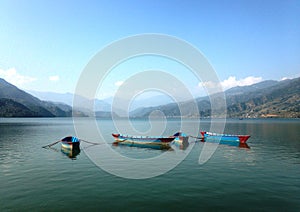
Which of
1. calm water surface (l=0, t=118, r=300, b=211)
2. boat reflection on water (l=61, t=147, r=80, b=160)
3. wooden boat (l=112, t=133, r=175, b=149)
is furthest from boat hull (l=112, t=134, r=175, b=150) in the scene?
calm water surface (l=0, t=118, r=300, b=211)

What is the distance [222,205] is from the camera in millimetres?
16844

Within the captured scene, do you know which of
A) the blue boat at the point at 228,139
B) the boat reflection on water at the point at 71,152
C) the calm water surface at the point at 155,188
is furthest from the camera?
the blue boat at the point at 228,139

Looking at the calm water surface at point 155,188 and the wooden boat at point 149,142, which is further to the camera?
the wooden boat at point 149,142

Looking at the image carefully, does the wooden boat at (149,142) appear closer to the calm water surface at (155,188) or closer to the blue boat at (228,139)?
the blue boat at (228,139)

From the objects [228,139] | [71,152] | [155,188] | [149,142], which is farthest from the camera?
[228,139]

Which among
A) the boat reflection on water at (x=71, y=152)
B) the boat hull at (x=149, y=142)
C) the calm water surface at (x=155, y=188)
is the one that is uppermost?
the boat hull at (x=149, y=142)

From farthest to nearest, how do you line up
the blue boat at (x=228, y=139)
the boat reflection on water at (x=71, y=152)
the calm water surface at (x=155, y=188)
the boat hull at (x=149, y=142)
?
the blue boat at (x=228, y=139) → the boat hull at (x=149, y=142) → the boat reflection on water at (x=71, y=152) → the calm water surface at (x=155, y=188)

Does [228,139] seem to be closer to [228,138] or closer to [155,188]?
[228,138]

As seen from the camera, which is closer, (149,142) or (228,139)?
(149,142)

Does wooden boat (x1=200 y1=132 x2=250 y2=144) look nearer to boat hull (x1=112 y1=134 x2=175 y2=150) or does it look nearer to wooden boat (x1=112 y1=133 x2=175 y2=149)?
wooden boat (x1=112 y1=133 x2=175 y2=149)

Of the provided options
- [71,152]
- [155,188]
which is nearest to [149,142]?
[71,152]

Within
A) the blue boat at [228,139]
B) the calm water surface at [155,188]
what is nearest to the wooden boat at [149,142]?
the blue boat at [228,139]

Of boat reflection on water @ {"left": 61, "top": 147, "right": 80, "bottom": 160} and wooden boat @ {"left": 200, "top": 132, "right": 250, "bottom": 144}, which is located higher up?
wooden boat @ {"left": 200, "top": 132, "right": 250, "bottom": 144}

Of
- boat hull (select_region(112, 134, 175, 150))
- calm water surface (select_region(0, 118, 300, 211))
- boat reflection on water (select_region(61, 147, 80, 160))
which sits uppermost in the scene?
boat hull (select_region(112, 134, 175, 150))
